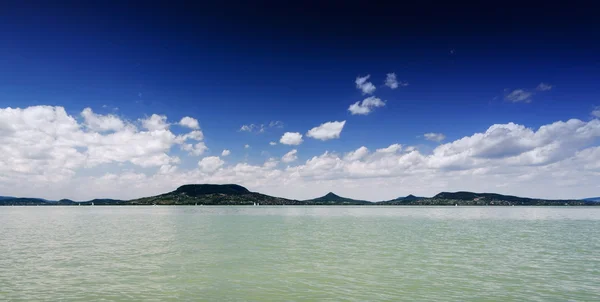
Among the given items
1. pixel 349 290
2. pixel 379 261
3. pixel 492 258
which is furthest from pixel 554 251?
pixel 349 290

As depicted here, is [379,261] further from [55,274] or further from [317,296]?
[55,274]

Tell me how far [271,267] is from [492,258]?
26.2m

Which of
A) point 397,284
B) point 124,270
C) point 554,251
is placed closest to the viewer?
point 397,284

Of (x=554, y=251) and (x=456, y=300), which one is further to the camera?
(x=554, y=251)

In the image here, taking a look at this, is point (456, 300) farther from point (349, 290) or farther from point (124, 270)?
point (124, 270)

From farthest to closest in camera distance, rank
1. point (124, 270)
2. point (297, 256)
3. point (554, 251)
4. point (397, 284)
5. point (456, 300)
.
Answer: point (554, 251) < point (297, 256) < point (124, 270) < point (397, 284) < point (456, 300)

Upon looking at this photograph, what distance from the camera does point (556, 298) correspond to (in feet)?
83.9

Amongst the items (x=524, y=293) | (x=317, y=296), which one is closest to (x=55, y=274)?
(x=317, y=296)

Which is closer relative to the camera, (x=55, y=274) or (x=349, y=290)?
(x=349, y=290)

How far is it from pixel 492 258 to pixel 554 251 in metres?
13.4

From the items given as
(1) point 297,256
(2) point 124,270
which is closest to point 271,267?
(1) point 297,256

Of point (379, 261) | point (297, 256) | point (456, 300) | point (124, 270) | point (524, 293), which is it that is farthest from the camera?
point (297, 256)

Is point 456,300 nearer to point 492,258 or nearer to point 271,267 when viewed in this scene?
point 271,267

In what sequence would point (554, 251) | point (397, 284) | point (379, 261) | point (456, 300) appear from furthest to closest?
point (554, 251), point (379, 261), point (397, 284), point (456, 300)
